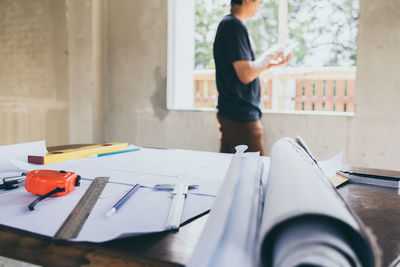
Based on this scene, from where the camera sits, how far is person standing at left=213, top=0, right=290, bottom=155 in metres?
1.92

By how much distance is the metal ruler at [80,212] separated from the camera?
0.44m

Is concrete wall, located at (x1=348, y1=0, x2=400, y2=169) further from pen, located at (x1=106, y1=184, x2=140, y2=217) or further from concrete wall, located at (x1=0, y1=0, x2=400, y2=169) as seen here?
pen, located at (x1=106, y1=184, x2=140, y2=217)

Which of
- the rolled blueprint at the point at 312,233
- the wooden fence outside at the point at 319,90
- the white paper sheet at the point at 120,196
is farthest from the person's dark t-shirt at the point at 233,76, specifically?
the wooden fence outside at the point at 319,90

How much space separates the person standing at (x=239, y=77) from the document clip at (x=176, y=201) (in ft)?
4.26

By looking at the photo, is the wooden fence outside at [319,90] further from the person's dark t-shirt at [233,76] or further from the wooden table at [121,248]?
the wooden table at [121,248]

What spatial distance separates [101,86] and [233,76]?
194cm

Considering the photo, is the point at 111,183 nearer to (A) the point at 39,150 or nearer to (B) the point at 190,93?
(A) the point at 39,150

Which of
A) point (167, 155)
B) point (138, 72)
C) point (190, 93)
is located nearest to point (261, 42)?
point (190, 93)

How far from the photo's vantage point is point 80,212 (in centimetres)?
52

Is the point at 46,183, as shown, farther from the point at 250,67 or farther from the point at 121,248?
the point at 250,67

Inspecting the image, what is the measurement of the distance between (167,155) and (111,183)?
409 mm

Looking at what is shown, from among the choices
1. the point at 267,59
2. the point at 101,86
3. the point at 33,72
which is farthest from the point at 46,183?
the point at 33,72

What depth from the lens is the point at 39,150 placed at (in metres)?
1.01

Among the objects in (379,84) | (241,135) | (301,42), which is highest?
(301,42)
